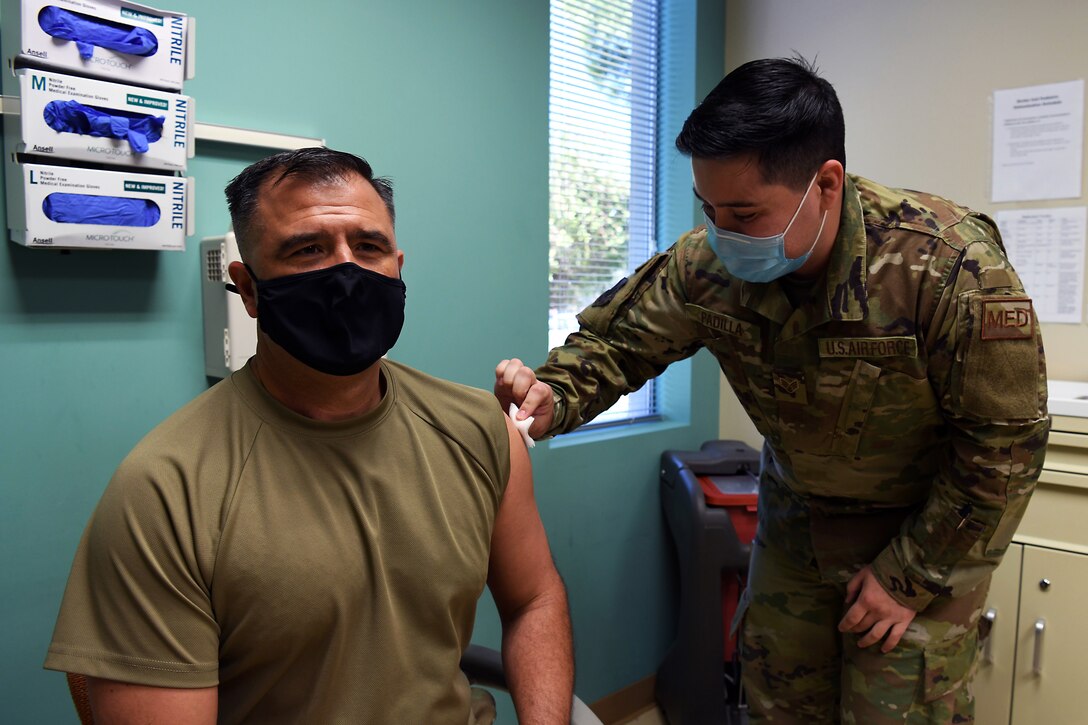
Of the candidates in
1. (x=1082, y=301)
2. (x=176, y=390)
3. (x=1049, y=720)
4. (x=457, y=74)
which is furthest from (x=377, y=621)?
Answer: (x=1082, y=301)

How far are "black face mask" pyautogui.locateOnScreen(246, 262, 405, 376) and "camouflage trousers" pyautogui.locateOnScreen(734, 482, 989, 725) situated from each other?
109 centimetres

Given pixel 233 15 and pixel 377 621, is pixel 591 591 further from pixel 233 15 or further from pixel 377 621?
pixel 233 15

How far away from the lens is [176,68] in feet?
5.18

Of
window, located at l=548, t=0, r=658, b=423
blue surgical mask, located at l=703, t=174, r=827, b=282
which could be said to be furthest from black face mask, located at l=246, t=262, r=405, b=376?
window, located at l=548, t=0, r=658, b=423

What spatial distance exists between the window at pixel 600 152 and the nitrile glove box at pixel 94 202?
125cm

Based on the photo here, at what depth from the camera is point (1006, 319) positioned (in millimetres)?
1366

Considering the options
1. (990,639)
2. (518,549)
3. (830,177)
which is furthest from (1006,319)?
(990,639)

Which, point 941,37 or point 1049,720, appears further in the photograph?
point 941,37

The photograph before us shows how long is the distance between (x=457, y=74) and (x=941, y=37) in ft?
5.51

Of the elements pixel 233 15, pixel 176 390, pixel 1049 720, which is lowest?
pixel 1049 720

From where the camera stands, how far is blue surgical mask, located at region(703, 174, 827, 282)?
4.67 feet

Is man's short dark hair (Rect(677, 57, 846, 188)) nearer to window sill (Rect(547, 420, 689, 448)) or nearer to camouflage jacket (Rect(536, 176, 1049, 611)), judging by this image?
camouflage jacket (Rect(536, 176, 1049, 611))

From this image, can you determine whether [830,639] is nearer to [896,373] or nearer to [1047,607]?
[896,373]

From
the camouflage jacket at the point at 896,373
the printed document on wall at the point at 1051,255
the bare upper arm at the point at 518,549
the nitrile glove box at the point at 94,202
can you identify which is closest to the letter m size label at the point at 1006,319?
the camouflage jacket at the point at 896,373
